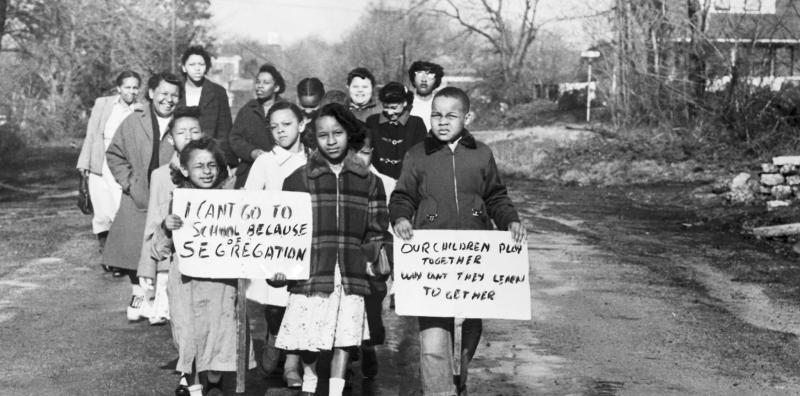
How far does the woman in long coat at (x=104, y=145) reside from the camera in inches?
441

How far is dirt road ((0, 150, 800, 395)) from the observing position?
7633 mm

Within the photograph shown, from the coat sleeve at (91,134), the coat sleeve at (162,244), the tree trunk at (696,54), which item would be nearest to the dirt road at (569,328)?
the coat sleeve at (162,244)

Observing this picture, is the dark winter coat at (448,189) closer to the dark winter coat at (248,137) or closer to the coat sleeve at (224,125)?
the dark winter coat at (248,137)

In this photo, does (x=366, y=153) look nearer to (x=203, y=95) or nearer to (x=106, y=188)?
(x=203, y=95)

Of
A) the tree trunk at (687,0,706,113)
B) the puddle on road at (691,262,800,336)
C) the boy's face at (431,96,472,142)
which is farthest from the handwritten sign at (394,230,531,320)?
the tree trunk at (687,0,706,113)

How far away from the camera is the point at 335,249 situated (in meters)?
6.73

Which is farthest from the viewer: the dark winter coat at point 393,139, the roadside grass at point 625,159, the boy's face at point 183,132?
the roadside grass at point 625,159

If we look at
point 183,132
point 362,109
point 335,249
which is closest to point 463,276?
point 335,249

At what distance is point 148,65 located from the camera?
5384 cm

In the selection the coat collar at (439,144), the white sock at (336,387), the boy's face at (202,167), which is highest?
the coat collar at (439,144)

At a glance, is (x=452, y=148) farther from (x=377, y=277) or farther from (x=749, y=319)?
(x=749, y=319)

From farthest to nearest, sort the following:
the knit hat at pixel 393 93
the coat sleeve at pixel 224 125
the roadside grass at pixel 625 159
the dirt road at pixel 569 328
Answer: the roadside grass at pixel 625 159 < the coat sleeve at pixel 224 125 < the knit hat at pixel 393 93 < the dirt road at pixel 569 328

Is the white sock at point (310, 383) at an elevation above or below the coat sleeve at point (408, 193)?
below

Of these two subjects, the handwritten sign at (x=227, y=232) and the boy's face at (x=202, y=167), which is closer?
the handwritten sign at (x=227, y=232)
